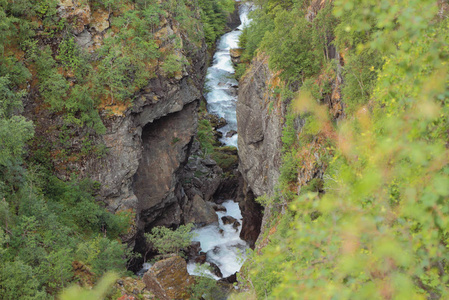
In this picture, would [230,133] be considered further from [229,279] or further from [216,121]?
[229,279]

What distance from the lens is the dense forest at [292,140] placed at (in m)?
3.39

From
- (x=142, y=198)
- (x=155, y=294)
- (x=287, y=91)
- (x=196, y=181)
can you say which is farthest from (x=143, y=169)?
(x=287, y=91)

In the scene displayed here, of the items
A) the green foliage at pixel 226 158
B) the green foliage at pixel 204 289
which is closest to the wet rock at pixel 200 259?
the green foliage at pixel 204 289

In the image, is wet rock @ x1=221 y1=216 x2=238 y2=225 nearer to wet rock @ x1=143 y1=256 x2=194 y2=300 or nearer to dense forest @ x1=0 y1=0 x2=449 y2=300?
dense forest @ x1=0 y1=0 x2=449 y2=300

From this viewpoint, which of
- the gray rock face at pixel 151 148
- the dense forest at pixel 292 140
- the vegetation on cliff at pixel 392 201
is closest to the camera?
the vegetation on cliff at pixel 392 201

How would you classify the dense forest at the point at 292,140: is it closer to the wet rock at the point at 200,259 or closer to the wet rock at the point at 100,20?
the wet rock at the point at 100,20

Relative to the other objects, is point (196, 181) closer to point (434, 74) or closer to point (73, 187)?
point (73, 187)

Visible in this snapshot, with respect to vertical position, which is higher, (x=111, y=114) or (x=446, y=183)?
(x=446, y=183)

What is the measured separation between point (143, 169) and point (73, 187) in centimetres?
614

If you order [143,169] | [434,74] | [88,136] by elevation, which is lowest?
[143,169]

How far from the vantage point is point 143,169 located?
23.7m

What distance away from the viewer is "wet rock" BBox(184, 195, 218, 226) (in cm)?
2742

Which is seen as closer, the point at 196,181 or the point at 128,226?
the point at 128,226

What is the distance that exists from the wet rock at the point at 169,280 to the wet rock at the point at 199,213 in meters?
10.6
